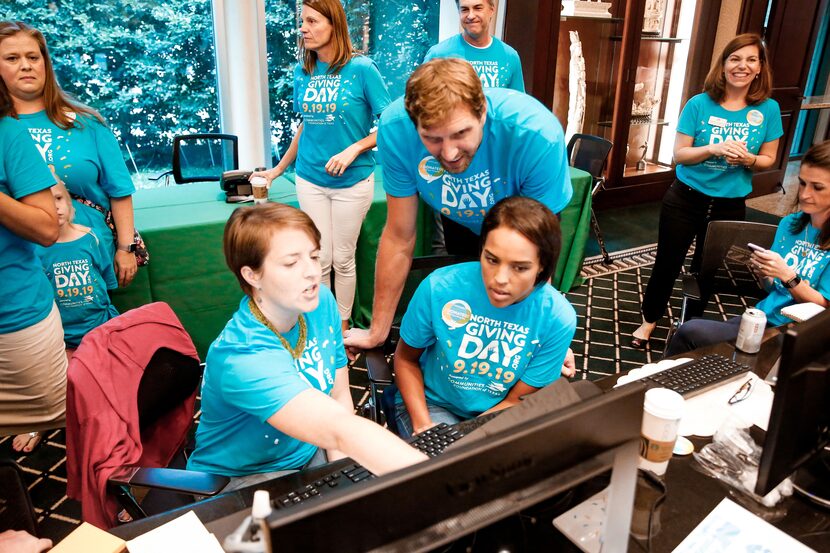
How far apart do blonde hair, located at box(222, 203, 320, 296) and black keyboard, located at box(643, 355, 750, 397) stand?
1.00 m

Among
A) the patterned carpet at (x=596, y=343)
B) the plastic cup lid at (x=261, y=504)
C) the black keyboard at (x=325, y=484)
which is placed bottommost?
the patterned carpet at (x=596, y=343)

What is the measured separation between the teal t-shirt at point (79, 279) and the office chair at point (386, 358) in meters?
1.15

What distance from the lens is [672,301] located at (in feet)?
12.9

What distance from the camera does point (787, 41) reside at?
578 cm

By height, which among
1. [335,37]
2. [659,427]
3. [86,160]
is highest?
[335,37]

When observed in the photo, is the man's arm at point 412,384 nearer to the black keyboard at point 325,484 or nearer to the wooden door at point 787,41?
the black keyboard at point 325,484

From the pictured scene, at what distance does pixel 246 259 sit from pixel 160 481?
0.52 meters

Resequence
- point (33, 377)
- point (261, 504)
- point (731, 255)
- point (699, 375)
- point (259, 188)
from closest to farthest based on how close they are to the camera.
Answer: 1. point (261, 504)
2. point (699, 375)
3. point (33, 377)
4. point (731, 255)
5. point (259, 188)

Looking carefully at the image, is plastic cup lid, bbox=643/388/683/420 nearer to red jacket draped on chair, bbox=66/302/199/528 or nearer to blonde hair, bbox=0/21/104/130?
red jacket draped on chair, bbox=66/302/199/528

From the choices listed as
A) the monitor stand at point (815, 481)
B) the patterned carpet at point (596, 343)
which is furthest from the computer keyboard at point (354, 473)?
the patterned carpet at point (596, 343)

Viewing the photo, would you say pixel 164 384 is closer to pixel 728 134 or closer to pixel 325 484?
pixel 325 484

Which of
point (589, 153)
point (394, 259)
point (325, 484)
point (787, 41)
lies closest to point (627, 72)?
point (589, 153)

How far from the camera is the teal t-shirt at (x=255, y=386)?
4.24 ft

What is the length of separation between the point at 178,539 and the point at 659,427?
93cm
